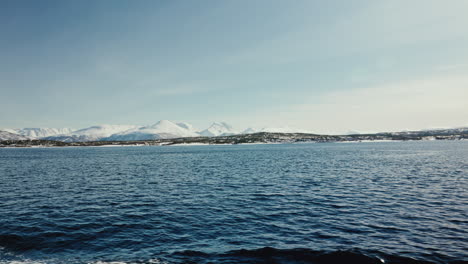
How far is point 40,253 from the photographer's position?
20.6m

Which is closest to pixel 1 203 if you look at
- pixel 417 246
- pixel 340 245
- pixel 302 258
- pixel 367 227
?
pixel 302 258

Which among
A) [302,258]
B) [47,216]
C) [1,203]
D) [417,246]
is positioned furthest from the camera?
[1,203]

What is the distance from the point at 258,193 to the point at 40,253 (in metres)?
29.1

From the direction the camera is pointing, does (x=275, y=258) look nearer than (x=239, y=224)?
Yes

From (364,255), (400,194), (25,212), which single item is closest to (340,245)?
(364,255)

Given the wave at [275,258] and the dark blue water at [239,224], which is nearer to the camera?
the wave at [275,258]

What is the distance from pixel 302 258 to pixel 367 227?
1004cm

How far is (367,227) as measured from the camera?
25281mm

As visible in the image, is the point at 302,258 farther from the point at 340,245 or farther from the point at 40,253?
the point at 40,253

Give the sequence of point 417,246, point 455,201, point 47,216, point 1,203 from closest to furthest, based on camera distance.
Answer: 1. point 417,246
2. point 47,216
3. point 455,201
4. point 1,203

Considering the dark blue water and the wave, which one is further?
the dark blue water

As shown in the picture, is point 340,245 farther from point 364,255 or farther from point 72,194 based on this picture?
point 72,194

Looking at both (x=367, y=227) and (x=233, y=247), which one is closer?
(x=233, y=247)

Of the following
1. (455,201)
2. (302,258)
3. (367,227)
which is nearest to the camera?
(302,258)
